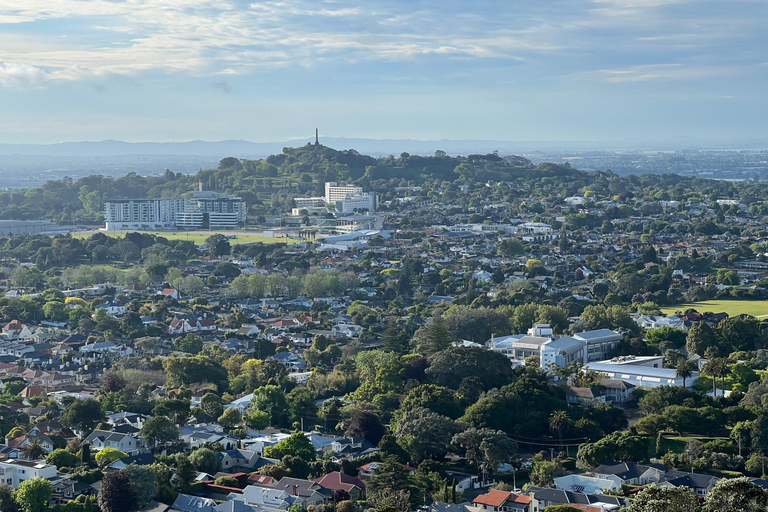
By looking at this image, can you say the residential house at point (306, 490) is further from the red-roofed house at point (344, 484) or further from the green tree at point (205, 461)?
the green tree at point (205, 461)

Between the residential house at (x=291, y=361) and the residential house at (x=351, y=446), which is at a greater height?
the residential house at (x=351, y=446)

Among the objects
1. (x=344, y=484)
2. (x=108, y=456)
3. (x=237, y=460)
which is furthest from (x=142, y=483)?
(x=344, y=484)

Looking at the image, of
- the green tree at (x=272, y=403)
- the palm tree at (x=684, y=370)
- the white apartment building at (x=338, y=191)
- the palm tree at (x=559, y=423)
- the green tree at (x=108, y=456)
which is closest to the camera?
the green tree at (x=108, y=456)

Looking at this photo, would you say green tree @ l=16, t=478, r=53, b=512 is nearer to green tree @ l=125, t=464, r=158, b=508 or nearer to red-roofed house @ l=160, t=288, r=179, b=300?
green tree @ l=125, t=464, r=158, b=508

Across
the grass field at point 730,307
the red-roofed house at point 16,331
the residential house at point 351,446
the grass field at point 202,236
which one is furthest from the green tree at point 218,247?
the residential house at point 351,446

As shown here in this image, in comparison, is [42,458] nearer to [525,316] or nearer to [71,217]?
[525,316]

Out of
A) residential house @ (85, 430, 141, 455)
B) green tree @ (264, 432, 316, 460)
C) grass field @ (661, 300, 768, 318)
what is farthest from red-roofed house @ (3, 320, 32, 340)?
grass field @ (661, 300, 768, 318)
